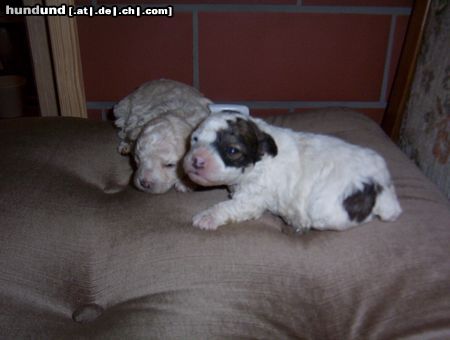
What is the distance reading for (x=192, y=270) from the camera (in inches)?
61.4

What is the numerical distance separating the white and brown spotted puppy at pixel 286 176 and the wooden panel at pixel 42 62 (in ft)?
5.24

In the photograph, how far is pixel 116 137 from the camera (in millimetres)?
2426

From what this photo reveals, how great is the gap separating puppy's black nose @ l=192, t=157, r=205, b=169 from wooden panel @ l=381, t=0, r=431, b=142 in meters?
1.88

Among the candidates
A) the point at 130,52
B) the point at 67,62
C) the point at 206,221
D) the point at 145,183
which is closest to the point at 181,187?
the point at 145,183

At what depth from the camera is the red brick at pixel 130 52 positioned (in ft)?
9.67

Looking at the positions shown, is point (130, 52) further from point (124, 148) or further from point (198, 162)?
point (198, 162)

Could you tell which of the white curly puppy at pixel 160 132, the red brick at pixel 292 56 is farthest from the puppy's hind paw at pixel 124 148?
the red brick at pixel 292 56

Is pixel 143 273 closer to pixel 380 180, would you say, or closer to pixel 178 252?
pixel 178 252

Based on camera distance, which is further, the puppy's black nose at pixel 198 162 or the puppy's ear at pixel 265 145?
the puppy's ear at pixel 265 145

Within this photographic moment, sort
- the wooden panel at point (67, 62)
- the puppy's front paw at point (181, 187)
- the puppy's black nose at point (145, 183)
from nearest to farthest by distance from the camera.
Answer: the puppy's black nose at point (145, 183), the puppy's front paw at point (181, 187), the wooden panel at point (67, 62)

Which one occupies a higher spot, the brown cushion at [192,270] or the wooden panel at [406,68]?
the wooden panel at [406,68]

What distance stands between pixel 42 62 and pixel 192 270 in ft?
6.63

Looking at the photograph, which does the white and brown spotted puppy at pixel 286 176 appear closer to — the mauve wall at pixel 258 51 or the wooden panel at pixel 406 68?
the wooden panel at pixel 406 68

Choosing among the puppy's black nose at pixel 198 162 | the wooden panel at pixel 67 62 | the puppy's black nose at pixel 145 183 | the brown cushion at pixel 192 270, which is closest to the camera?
the brown cushion at pixel 192 270
